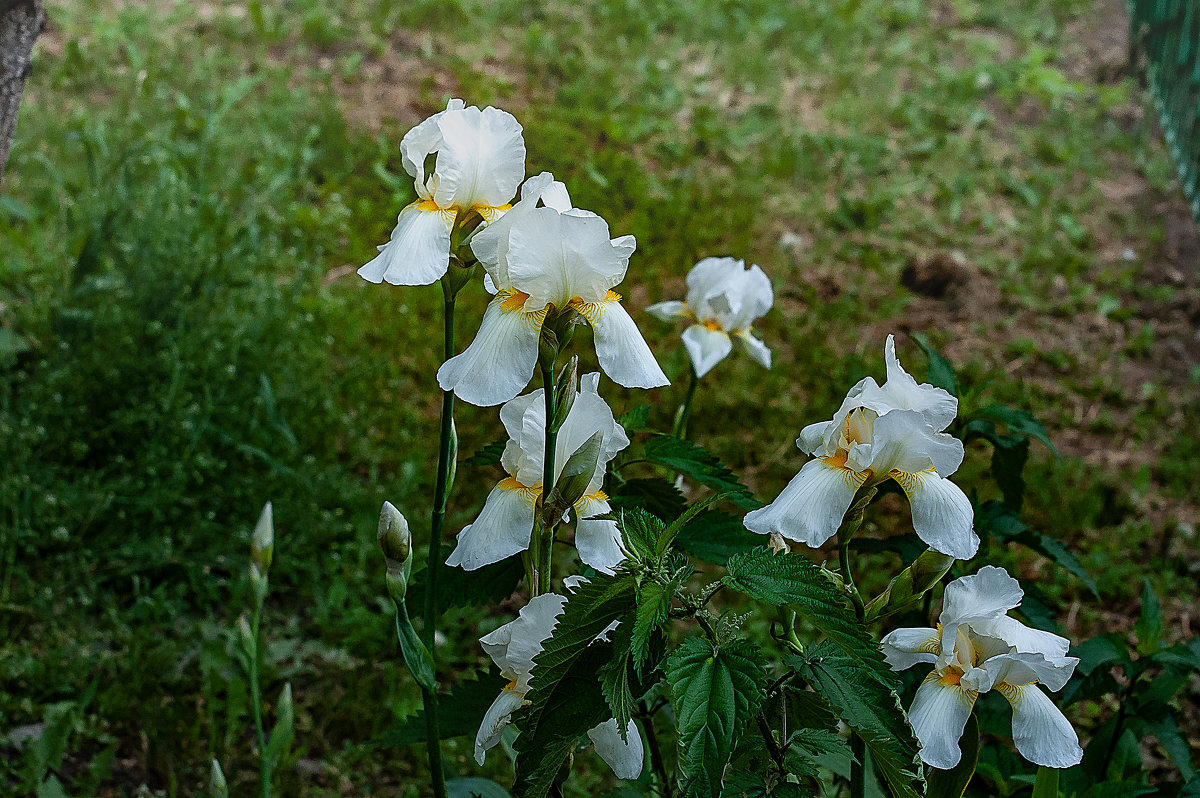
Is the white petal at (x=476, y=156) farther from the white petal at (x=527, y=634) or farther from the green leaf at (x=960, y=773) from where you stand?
the green leaf at (x=960, y=773)

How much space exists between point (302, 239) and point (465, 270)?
7.68 ft

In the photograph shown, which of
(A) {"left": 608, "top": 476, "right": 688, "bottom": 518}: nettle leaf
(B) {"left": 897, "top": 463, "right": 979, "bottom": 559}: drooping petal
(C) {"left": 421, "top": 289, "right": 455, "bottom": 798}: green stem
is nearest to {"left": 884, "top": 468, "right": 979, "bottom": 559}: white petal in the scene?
(B) {"left": 897, "top": 463, "right": 979, "bottom": 559}: drooping petal

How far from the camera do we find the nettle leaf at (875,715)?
0.87 m

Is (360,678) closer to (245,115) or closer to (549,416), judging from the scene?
(549,416)

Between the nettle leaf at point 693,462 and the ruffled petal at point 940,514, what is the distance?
19 cm

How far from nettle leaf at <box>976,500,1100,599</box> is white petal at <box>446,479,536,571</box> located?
0.63m

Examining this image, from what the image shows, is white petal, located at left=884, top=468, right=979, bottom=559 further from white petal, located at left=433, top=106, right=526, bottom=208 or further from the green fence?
the green fence

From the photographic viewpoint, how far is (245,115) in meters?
3.69

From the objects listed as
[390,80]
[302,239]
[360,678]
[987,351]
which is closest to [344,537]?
[360,678]

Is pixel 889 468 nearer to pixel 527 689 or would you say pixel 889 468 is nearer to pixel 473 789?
pixel 527 689

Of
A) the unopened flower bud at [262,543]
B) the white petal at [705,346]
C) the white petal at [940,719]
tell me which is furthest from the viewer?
the white petal at [705,346]

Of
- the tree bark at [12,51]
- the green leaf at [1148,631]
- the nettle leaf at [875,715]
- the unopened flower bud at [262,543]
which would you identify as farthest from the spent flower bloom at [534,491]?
the tree bark at [12,51]

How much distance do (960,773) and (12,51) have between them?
75.2 inches

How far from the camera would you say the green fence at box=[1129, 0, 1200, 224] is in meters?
3.83
